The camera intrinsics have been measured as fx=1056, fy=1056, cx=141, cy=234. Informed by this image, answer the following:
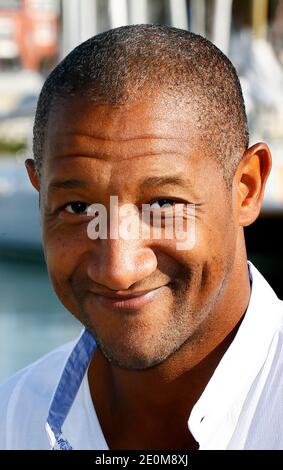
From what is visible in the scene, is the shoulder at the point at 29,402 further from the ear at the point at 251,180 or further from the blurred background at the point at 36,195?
the blurred background at the point at 36,195

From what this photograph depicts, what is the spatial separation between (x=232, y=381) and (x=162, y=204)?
37 cm

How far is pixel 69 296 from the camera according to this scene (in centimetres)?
Result: 215

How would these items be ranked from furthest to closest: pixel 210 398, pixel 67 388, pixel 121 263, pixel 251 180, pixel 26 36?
1. pixel 26 36
2. pixel 67 388
3. pixel 251 180
4. pixel 210 398
5. pixel 121 263

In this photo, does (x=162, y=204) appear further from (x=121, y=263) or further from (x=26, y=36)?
(x=26, y=36)

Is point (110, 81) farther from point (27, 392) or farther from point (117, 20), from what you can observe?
point (117, 20)

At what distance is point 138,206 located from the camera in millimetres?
→ 1982

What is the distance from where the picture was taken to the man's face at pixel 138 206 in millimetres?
1969

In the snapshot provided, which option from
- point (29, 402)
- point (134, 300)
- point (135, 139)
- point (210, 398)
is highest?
point (135, 139)

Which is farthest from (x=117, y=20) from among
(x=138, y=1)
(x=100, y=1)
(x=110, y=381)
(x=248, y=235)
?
(x=110, y=381)

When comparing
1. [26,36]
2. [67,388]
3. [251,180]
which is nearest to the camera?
[251,180]

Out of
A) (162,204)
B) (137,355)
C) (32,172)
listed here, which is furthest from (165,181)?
(32,172)

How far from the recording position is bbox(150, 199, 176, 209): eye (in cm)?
200

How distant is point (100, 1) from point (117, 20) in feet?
34.6

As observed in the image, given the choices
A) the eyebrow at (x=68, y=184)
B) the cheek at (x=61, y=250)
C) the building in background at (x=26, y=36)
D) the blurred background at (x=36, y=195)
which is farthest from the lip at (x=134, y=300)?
the building in background at (x=26, y=36)
